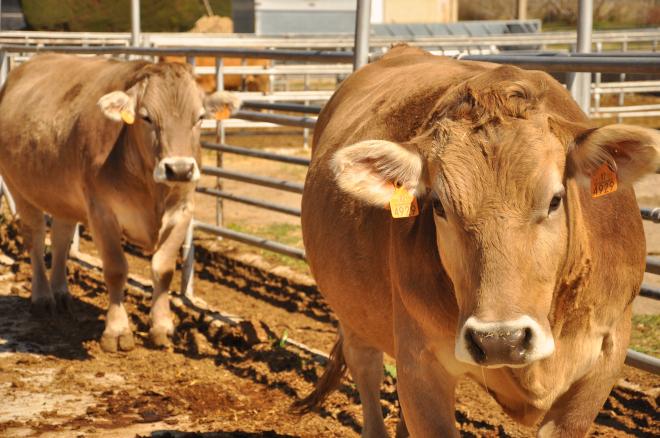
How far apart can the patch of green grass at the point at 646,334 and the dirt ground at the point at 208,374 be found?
0.23m

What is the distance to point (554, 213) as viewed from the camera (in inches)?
123

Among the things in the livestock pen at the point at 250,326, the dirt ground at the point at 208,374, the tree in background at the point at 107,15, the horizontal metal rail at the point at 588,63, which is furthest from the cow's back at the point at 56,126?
the tree in background at the point at 107,15

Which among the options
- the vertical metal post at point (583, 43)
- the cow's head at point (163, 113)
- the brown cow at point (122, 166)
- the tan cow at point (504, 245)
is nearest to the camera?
the tan cow at point (504, 245)

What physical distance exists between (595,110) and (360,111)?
10.6 metres

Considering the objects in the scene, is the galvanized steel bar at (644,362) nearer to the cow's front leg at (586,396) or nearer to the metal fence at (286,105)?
the metal fence at (286,105)

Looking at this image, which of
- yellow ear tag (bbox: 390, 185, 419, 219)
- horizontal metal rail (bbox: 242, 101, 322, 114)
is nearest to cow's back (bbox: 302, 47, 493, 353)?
yellow ear tag (bbox: 390, 185, 419, 219)

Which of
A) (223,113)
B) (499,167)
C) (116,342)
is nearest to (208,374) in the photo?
(116,342)

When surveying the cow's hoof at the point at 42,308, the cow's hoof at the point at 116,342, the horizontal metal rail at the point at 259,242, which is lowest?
the cow's hoof at the point at 42,308

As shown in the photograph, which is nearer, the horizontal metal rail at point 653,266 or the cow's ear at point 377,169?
the cow's ear at point 377,169

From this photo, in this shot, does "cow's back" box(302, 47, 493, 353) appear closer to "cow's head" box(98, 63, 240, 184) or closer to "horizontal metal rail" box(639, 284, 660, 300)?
"horizontal metal rail" box(639, 284, 660, 300)

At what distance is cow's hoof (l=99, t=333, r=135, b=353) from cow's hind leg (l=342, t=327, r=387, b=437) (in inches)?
91.4

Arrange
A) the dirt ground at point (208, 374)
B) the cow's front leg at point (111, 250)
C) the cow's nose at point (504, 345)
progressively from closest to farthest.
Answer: the cow's nose at point (504, 345) → the dirt ground at point (208, 374) → the cow's front leg at point (111, 250)

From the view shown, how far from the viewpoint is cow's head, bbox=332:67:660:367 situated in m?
2.93

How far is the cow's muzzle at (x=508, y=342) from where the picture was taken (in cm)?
284
